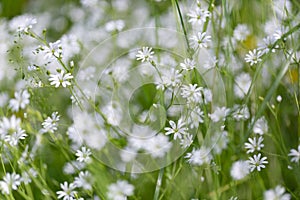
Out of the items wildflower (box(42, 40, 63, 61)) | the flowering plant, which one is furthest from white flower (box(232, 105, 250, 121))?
wildflower (box(42, 40, 63, 61))

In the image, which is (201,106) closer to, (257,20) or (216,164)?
(216,164)

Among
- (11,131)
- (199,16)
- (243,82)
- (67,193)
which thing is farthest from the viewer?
(243,82)

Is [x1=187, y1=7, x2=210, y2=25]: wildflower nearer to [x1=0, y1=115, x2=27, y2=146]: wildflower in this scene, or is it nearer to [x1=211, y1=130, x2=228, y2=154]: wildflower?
[x1=211, y1=130, x2=228, y2=154]: wildflower

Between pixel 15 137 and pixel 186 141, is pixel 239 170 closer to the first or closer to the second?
pixel 186 141

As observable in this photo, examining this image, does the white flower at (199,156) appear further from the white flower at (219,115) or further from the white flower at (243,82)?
the white flower at (243,82)

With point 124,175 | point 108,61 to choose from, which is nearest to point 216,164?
point 124,175

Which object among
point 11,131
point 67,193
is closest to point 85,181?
point 67,193
